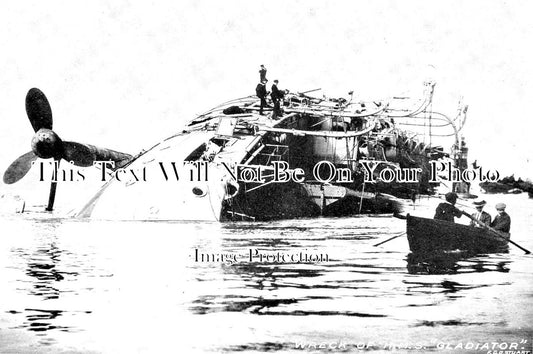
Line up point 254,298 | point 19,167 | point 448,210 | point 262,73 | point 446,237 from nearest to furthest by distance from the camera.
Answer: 1. point 254,298
2. point 446,237
3. point 448,210
4. point 262,73
5. point 19,167

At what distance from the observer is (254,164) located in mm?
24656

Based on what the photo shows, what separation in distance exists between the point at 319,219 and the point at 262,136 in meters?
3.34

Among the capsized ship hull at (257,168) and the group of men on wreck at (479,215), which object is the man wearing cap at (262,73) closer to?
the capsized ship hull at (257,168)

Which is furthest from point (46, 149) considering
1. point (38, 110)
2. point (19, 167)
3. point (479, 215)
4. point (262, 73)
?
point (479, 215)

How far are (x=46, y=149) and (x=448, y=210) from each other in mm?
12740

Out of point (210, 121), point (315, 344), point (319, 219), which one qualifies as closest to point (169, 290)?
point (315, 344)

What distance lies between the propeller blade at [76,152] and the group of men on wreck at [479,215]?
41.0 ft

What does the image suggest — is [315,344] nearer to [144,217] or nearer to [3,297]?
[3,297]

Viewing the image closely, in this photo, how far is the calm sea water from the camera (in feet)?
26.3

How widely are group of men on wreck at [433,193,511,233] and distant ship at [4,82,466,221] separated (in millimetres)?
6383

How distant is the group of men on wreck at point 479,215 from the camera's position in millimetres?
14391

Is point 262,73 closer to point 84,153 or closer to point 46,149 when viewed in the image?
point 84,153

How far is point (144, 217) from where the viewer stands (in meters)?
23.7

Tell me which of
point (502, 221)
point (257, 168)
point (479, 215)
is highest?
point (257, 168)
